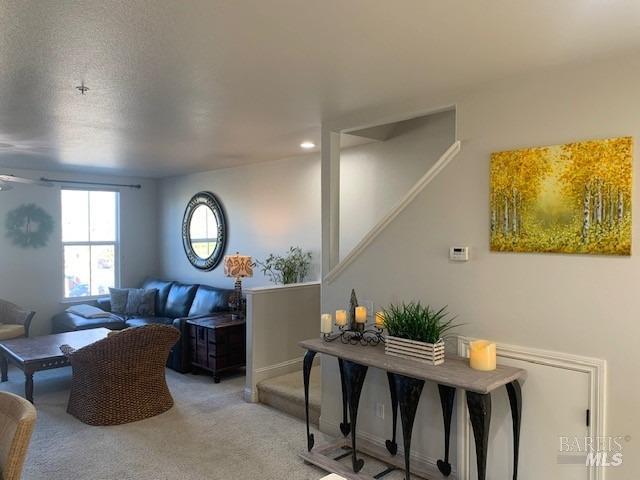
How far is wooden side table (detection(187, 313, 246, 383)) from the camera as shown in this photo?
15.9 ft

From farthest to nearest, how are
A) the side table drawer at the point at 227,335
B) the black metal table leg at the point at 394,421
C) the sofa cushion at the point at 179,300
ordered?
the sofa cushion at the point at 179,300 < the side table drawer at the point at 227,335 < the black metal table leg at the point at 394,421

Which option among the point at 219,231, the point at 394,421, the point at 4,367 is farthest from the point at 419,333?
the point at 4,367

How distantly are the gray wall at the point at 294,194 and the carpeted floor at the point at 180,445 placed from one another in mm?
1729

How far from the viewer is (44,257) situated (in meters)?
6.30

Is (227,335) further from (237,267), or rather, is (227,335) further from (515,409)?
(515,409)

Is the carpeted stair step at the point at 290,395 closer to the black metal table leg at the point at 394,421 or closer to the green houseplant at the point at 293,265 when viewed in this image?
the black metal table leg at the point at 394,421

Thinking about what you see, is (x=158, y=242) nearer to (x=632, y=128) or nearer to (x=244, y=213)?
(x=244, y=213)

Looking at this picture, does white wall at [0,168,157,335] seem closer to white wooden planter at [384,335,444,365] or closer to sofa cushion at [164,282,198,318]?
sofa cushion at [164,282,198,318]

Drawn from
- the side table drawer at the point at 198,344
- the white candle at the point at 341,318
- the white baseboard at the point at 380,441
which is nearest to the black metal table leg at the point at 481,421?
the white baseboard at the point at 380,441

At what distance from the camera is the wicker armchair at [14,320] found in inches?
210

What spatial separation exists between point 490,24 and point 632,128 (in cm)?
91

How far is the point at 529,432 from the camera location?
2561mm

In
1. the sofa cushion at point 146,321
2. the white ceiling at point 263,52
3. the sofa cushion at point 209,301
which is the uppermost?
the white ceiling at point 263,52

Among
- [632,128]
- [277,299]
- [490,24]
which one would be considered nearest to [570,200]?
[632,128]
